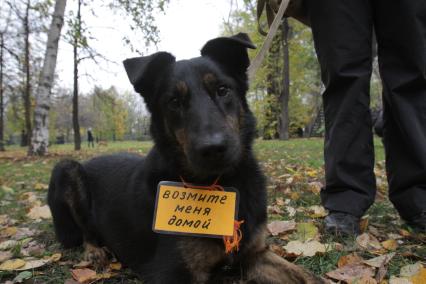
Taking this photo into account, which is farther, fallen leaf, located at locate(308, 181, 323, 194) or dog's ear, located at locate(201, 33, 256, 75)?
fallen leaf, located at locate(308, 181, 323, 194)

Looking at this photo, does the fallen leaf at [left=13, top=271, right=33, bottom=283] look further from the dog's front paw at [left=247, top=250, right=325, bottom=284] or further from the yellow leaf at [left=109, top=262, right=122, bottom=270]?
the dog's front paw at [left=247, top=250, right=325, bottom=284]

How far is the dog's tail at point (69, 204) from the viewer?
134 inches

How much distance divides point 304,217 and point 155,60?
228 cm

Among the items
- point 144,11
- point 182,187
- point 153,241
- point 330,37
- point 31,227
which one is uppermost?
point 144,11

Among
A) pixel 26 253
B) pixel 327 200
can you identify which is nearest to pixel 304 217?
pixel 327 200

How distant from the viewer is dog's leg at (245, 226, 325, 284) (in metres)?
→ 2.40

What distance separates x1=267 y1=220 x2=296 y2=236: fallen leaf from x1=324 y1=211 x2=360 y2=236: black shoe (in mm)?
356

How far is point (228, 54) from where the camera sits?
9.43 ft

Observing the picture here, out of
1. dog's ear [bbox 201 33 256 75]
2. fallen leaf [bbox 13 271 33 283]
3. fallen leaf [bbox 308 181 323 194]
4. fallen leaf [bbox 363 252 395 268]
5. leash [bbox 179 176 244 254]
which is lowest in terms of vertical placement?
fallen leaf [bbox 13 271 33 283]

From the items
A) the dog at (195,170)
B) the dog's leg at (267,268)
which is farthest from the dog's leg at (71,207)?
the dog's leg at (267,268)

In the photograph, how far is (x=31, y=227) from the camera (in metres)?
4.16

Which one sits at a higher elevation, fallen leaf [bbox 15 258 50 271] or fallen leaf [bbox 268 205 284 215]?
fallen leaf [bbox 268 205 284 215]

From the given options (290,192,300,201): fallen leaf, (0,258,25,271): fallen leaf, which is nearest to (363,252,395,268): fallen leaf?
(290,192,300,201): fallen leaf

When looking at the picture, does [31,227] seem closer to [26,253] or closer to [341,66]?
[26,253]
